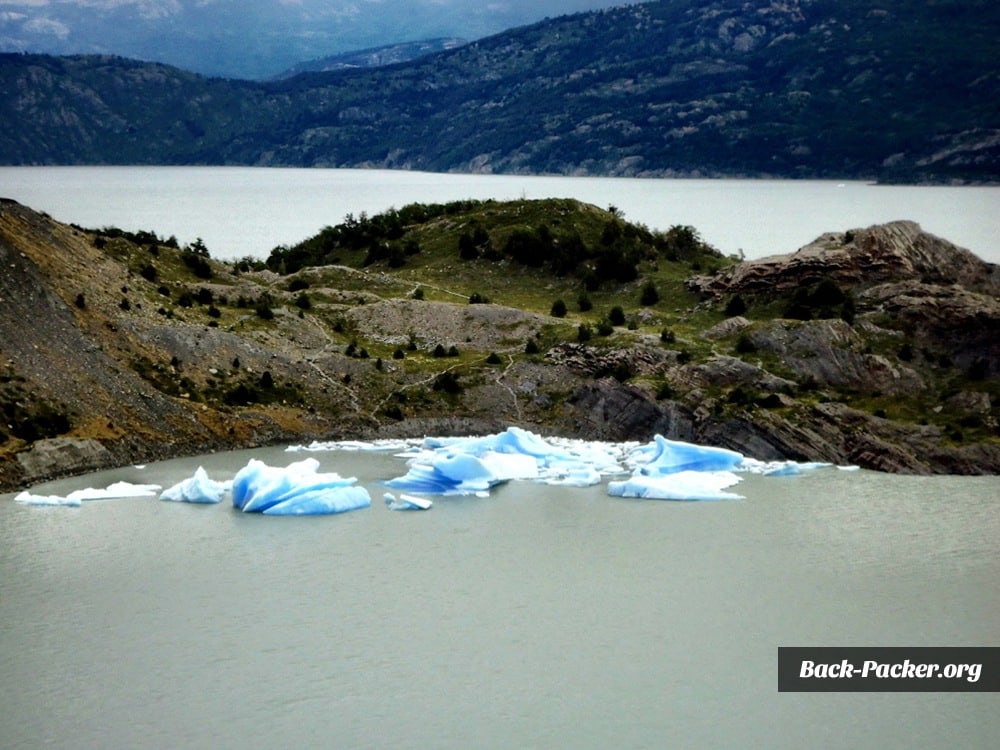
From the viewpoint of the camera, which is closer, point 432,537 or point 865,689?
point 865,689

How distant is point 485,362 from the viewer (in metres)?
58.4

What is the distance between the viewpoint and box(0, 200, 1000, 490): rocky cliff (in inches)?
1954

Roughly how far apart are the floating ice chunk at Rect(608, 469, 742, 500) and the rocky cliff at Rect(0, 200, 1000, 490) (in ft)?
18.9

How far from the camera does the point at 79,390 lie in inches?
1941

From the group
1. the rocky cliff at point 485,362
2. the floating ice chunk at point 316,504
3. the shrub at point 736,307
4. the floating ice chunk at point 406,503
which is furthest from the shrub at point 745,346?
the floating ice chunk at point 316,504

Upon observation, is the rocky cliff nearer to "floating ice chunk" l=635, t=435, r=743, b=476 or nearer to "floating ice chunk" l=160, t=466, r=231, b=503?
"floating ice chunk" l=635, t=435, r=743, b=476

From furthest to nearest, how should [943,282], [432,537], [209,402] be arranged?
[943,282]
[209,402]
[432,537]

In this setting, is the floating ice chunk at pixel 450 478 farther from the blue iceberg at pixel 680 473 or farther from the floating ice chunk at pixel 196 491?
the floating ice chunk at pixel 196 491

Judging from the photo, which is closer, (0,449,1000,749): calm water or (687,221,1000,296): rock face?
(0,449,1000,749): calm water

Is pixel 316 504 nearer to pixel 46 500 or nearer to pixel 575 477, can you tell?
pixel 46 500

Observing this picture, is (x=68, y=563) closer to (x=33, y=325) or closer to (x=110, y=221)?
(x=33, y=325)

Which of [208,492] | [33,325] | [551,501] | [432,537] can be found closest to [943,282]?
[551,501]

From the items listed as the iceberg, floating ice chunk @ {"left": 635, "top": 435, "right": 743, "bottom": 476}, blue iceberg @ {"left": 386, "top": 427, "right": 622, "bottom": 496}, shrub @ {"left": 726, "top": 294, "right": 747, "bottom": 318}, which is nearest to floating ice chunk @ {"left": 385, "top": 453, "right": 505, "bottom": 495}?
blue iceberg @ {"left": 386, "top": 427, "right": 622, "bottom": 496}

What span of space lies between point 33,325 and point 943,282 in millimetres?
38681
